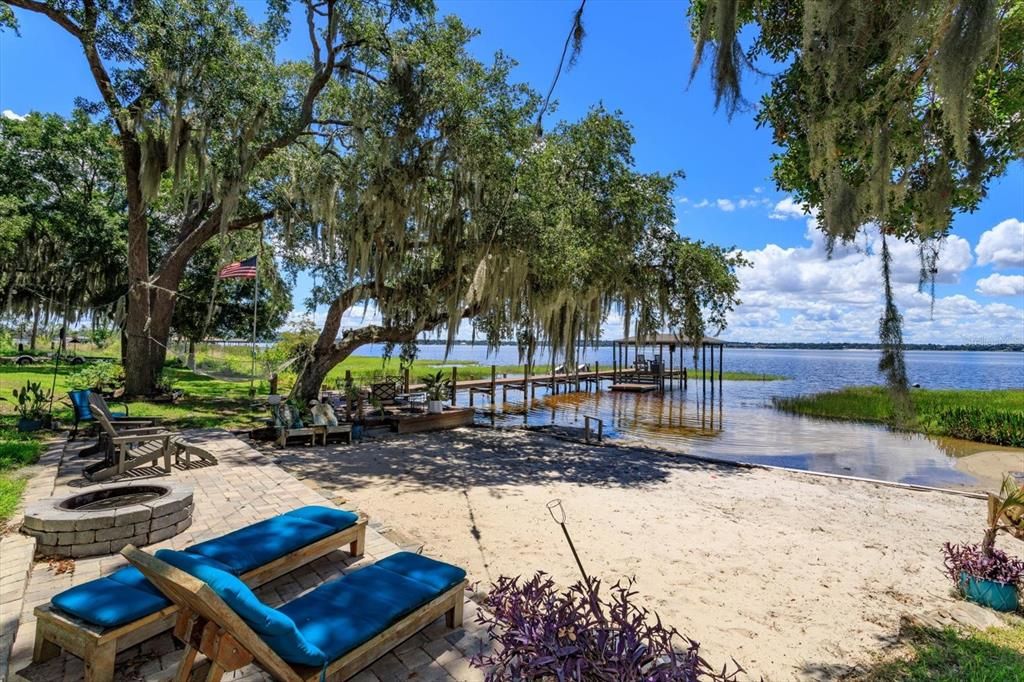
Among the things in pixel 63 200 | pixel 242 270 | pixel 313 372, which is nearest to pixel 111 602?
pixel 313 372

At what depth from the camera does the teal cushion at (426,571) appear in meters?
2.80

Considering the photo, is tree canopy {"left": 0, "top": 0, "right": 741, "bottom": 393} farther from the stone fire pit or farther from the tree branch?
the stone fire pit

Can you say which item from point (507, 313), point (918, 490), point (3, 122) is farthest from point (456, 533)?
point (3, 122)

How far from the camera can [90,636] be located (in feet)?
7.03

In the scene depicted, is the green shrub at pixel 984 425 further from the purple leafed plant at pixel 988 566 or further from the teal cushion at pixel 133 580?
the teal cushion at pixel 133 580

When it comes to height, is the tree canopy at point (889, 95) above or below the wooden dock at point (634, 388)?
above

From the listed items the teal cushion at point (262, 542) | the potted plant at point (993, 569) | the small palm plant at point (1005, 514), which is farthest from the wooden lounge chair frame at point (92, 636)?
the small palm plant at point (1005, 514)

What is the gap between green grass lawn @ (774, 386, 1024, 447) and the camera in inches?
596

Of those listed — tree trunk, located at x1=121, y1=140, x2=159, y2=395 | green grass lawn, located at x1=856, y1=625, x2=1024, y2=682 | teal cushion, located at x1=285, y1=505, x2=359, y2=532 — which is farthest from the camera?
tree trunk, located at x1=121, y1=140, x2=159, y2=395

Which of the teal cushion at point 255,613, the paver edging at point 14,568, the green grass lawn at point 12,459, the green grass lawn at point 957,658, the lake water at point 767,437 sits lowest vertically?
the lake water at point 767,437

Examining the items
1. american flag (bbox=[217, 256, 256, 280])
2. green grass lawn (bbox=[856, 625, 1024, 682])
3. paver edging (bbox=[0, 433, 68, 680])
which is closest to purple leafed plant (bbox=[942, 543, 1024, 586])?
green grass lawn (bbox=[856, 625, 1024, 682])

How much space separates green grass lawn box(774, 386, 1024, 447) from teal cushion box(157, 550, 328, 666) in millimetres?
12665

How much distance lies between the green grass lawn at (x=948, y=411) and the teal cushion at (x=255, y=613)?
41.6ft

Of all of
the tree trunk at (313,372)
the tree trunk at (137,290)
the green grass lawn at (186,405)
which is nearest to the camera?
the green grass lawn at (186,405)
